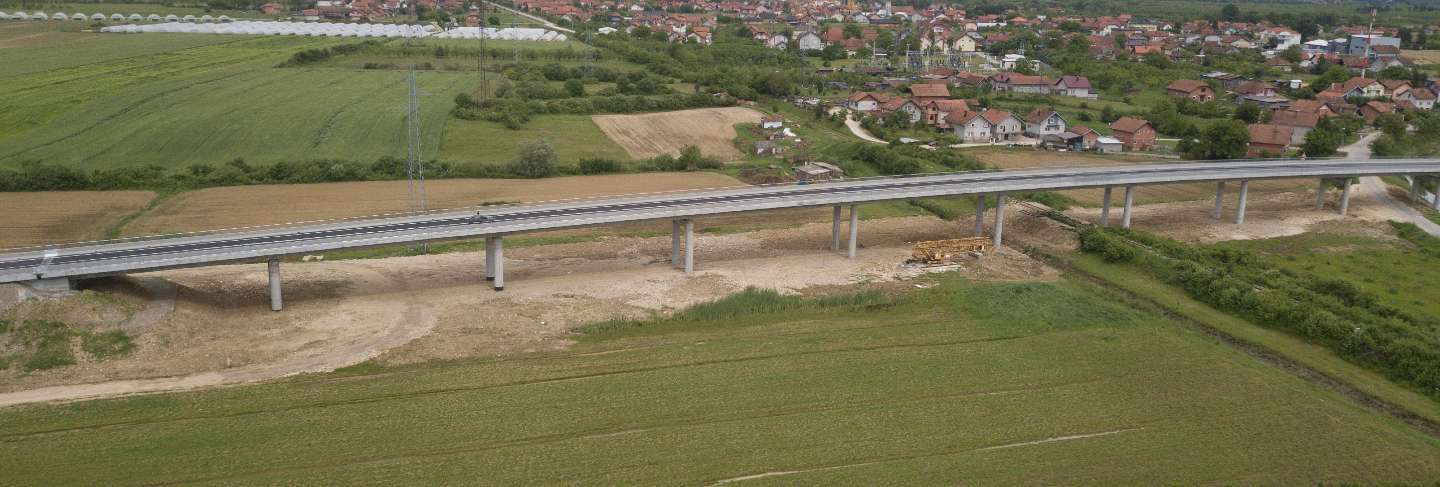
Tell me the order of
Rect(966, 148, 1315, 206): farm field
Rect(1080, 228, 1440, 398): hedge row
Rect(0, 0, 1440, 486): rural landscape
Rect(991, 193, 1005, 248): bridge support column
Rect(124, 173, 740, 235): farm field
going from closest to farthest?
Rect(0, 0, 1440, 486): rural landscape
Rect(1080, 228, 1440, 398): hedge row
Rect(124, 173, 740, 235): farm field
Rect(991, 193, 1005, 248): bridge support column
Rect(966, 148, 1315, 206): farm field

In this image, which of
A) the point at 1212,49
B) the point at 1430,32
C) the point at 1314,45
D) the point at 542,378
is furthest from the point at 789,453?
the point at 1430,32

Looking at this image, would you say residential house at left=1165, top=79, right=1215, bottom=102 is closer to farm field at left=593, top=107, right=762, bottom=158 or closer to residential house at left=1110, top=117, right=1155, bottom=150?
residential house at left=1110, top=117, right=1155, bottom=150

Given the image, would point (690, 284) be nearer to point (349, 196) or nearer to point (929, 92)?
point (349, 196)

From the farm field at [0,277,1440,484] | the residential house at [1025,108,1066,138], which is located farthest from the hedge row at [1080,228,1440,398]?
the residential house at [1025,108,1066,138]

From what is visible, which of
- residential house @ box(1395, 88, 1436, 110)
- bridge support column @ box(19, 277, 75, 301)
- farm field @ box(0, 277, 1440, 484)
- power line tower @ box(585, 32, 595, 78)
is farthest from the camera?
power line tower @ box(585, 32, 595, 78)

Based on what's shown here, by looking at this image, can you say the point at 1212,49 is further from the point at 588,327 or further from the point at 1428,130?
the point at 588,327
